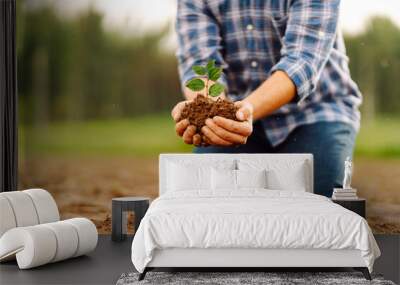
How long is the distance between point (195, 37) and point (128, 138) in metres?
1.22

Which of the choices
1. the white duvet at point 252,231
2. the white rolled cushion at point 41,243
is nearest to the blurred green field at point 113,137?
the white rolled cushion at point 41,243

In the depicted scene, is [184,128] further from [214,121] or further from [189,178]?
[189,178]

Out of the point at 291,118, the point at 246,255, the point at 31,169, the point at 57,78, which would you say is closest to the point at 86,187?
the point at 31,169

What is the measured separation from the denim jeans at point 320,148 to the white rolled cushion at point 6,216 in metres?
2.03

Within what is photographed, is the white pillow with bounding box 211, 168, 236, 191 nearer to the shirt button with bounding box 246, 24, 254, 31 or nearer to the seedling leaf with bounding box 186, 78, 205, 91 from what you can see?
→ the seedling leaf with bounding box 186, 78, 205, 91

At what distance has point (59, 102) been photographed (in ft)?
21.5

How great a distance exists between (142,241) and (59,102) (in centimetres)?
277

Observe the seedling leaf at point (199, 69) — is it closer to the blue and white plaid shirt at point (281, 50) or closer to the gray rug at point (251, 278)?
the blue and white plaid shirt at point (281, 50)

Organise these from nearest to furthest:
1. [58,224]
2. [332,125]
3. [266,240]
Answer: [266,240] < [58,224] < [332,125]

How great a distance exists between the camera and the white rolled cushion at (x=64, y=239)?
15.6 feet

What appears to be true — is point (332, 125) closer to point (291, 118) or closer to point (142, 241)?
point (291, 118)

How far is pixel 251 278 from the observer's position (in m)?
4.30

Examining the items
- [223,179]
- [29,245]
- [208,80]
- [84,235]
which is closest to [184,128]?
[208,80]

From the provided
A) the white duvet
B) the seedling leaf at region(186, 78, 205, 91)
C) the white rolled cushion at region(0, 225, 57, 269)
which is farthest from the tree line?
the white duvet
